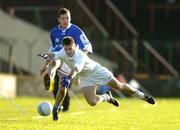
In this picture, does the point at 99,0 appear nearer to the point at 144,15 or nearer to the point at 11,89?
the point at 144,15

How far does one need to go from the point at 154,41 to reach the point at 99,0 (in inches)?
177

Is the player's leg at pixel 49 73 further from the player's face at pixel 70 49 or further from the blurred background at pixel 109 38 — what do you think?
the blurred background at pixel 109 38

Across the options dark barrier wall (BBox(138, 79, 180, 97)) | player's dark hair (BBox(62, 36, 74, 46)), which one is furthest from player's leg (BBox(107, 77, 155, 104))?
dark barrier wall (BBox(138, 79, 180, 97))

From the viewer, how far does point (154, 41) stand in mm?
35094

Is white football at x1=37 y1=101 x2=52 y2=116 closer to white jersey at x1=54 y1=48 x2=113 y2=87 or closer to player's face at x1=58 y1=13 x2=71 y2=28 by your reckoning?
white jersey at x1=54 y1=48 x2=113 y2=87

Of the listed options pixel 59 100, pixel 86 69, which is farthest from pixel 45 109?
pixel 86 69

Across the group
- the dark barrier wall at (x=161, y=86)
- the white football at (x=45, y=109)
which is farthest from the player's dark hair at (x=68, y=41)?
the dark barrier wall at (x=161, y=86)

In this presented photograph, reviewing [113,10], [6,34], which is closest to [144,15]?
[113,10]

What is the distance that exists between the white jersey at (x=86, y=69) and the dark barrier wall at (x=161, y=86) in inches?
739

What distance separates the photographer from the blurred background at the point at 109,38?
33.5 m

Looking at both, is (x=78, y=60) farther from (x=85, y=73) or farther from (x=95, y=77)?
(x=95, y=77)

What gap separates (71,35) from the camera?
55.3ft

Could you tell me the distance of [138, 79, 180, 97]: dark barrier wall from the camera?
112ft

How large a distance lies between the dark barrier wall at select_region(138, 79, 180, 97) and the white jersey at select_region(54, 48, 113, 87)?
18.8m
